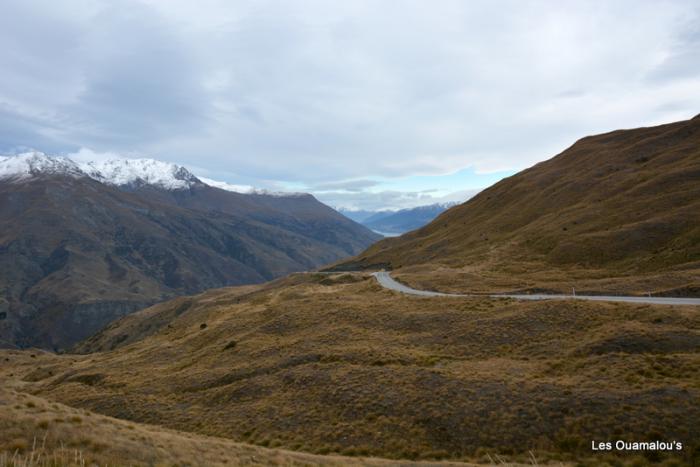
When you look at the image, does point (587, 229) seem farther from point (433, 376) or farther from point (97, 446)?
point (97, 446)

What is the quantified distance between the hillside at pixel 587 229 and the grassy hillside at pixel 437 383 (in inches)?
657

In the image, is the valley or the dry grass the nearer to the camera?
the dry grass

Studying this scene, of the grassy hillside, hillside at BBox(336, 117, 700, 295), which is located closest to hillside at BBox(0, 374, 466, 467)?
the grassy hillside

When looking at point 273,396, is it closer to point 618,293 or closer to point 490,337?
point 490,337

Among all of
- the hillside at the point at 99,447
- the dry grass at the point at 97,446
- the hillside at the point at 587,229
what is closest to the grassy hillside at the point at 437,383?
the hillside at the point at 99,447

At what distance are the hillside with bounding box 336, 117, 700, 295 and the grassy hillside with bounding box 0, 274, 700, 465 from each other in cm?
1669

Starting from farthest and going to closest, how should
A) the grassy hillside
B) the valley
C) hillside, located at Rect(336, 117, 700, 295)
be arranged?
hillside, located at Rect(336, 117, 700, 295) → the grassy hillside → the valley

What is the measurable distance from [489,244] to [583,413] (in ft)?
236

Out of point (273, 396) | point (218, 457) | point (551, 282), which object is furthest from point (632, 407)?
point (551, 282)

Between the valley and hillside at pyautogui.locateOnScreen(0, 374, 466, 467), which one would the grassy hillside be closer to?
the valley

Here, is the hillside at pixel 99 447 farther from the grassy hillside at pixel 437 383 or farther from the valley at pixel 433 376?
the grassy hillside at pixel 437 383

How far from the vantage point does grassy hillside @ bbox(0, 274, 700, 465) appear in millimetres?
19906

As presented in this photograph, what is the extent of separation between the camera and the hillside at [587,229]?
54.5 meters

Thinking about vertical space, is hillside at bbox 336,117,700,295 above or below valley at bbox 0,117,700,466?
above
